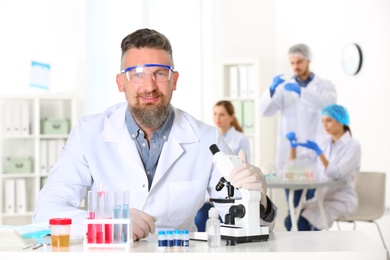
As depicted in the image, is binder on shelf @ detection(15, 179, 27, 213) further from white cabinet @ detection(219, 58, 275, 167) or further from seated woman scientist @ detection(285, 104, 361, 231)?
seated woman scientist @ detection(285, 104, 361, 231)

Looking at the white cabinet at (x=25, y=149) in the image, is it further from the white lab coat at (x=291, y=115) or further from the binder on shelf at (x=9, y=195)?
the white lab coat at (x=291, y=115)

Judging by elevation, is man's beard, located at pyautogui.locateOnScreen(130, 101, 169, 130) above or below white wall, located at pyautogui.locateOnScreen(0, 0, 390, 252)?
below

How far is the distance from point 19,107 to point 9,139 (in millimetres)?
380

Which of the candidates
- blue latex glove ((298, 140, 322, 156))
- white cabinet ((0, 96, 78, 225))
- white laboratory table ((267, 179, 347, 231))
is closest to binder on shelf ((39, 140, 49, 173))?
white cabinet ((0, 96, 78, 225))

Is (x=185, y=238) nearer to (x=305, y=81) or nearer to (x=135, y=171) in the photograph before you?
(x=135, y=171)

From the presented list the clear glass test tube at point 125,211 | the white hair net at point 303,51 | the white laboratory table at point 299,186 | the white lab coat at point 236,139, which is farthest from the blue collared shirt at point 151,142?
the white hair net at point 303,51

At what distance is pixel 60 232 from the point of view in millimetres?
1971

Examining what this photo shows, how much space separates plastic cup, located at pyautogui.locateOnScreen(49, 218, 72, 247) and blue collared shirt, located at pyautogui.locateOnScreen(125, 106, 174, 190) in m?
0.60

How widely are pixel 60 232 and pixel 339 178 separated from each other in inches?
163

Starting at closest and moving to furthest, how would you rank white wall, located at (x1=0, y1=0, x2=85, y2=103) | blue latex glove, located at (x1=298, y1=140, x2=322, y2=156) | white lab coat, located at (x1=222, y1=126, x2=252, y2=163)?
white lab coat, located at (x1=222, y1=126, x2=252, y2=163)
blue latex glove, located at (x1=298, y1=140, x2=322, y2=156)
white wall, located at (x1=0, y1=0, x2=85, y2=103)

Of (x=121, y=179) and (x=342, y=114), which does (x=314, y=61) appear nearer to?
(x=342, y=114)

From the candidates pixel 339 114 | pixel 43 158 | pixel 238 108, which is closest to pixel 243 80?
pixel 238 108

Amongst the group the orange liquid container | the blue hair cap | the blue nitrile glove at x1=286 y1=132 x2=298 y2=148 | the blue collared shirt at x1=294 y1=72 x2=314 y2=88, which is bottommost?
the orange liquid container

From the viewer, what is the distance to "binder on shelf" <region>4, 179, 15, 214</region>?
22.1ft
